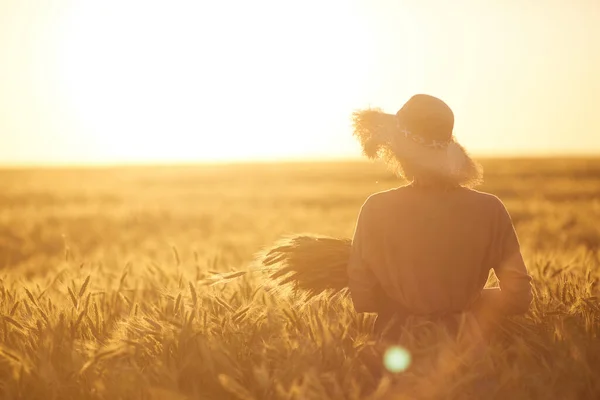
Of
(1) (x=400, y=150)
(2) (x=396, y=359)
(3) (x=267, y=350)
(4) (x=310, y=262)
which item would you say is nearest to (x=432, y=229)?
(1) (x=400, y=150)

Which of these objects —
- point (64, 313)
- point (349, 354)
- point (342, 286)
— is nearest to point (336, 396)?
point (349, 354)

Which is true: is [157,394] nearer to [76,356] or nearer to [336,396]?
[76,356]

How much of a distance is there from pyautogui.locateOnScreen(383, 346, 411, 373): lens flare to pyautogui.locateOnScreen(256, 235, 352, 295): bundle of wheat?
78cm

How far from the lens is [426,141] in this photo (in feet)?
11.9

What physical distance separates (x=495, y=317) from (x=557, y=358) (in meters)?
0.53

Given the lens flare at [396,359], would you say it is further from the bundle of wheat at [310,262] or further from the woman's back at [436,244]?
the bundle of wheat at [310,262]

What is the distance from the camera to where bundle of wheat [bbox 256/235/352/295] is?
4211 millimetres

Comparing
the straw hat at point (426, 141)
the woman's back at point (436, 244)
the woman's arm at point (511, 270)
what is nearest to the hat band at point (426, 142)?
the straw hat at point (426, 141)

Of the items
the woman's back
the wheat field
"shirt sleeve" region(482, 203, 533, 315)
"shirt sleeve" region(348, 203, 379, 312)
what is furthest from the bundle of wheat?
"shirt sleeve" region(482, 203, 533, 315)

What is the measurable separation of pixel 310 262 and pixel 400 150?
93cm

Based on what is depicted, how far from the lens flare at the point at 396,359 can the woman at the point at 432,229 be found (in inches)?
5.8

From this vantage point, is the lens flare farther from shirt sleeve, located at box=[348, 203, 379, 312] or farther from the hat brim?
the hat brim

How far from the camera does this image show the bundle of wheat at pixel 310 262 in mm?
4211

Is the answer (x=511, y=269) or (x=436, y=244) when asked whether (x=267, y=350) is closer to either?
(x=436, y=244)
